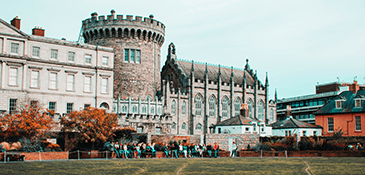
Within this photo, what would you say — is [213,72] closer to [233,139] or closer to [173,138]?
[233,139]

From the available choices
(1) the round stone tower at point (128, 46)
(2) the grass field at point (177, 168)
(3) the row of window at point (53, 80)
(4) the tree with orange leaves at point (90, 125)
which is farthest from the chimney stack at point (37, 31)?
(2) the grass field at point (177, 168)

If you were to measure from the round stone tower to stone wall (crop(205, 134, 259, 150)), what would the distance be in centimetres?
1518

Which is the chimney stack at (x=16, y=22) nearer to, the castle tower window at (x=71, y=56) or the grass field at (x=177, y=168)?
the castle tower window at (x=71, y=56)

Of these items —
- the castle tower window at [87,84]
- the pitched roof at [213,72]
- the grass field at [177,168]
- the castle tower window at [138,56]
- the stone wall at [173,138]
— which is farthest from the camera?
the pitched roof at [213,72]

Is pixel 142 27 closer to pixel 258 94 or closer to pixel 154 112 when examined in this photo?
pixel 154 112

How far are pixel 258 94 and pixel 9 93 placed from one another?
46.0 m

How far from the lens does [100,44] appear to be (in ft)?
190

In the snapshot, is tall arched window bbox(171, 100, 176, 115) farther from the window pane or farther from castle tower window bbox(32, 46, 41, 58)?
castle tower window bbox(32, 46, 41, 58)

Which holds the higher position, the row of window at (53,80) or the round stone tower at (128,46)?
the round stone tower at (128,46)

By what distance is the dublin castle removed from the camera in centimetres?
4616

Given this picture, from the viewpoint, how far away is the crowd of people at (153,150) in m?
33.1

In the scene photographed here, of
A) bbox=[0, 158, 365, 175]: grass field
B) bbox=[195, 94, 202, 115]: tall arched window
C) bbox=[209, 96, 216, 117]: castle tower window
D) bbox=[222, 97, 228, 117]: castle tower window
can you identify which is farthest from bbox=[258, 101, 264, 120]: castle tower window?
bbox=[0, 158, 365, 175]: grass field

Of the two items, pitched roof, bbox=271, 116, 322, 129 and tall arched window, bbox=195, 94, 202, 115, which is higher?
tall arched window, bbox=195, 94, 202, 115

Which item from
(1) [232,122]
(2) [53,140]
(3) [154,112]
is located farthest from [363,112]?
(2) [53,140]
